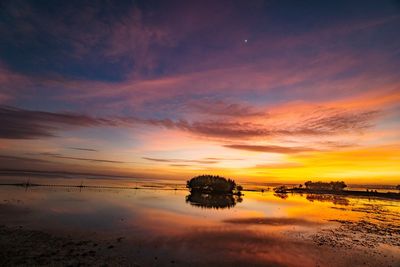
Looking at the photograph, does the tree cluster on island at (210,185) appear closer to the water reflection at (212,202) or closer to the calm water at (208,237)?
the water reflection at (212,202)

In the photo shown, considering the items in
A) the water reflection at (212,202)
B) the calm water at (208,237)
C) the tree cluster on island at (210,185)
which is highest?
the tree cluster on island at (210,185)

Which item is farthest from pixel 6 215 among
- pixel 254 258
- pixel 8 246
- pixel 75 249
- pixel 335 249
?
pixel 335 249

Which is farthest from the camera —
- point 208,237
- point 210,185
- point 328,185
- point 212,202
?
point 328,185

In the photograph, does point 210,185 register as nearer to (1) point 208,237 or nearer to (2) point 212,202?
(2) point 212,202

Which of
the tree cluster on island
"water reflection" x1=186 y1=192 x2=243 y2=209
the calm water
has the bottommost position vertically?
the calm water

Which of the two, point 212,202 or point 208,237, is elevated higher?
point 212,202

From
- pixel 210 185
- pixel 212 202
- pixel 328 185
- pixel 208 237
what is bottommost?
pixel 208 237

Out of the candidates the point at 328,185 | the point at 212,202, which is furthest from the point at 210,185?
the point at 328,185

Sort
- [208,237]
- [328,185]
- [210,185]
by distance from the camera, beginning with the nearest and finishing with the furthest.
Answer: [208,237]
[210,185]
[328,185]

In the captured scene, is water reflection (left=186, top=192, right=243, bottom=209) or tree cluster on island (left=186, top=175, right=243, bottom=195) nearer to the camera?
water reflection (left=186, top=192, right=243, bottom=209)

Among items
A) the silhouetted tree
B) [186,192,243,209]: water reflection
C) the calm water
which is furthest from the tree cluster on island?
the silhouetted tree

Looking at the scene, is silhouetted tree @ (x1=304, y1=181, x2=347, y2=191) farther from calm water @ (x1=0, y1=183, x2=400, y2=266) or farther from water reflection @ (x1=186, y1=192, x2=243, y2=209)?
calm water @ (x1=0, y1=183, x2=400, y2=266)

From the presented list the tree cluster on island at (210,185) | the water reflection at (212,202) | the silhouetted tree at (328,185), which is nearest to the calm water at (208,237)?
the water reflection at (212,202)

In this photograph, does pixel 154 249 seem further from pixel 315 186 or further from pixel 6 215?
pixel 315 186
